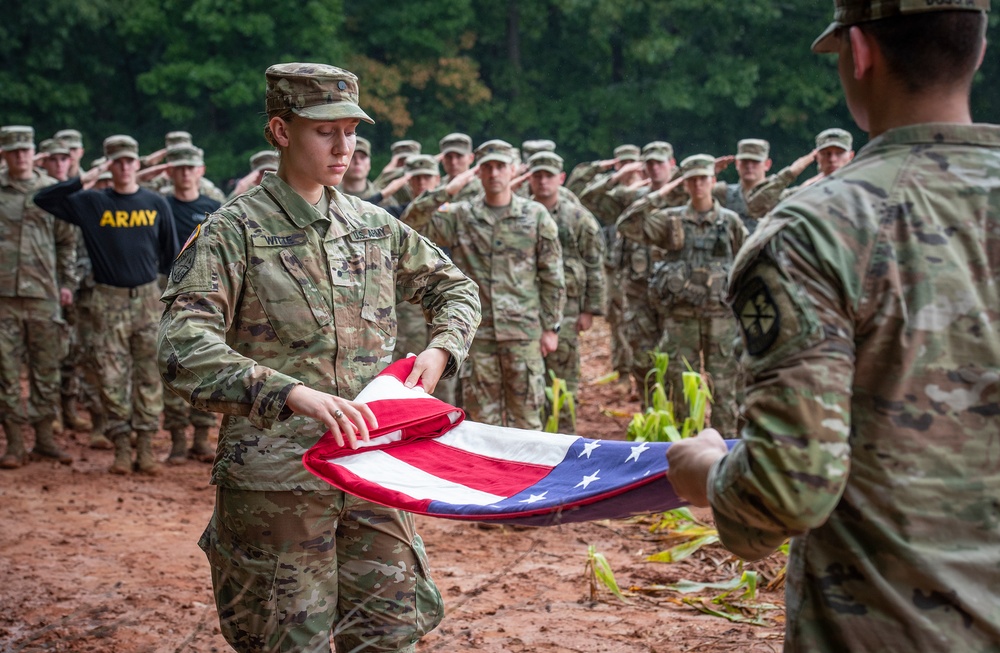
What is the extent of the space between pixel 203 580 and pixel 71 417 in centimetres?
566

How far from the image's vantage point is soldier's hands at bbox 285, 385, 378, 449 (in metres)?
3.07

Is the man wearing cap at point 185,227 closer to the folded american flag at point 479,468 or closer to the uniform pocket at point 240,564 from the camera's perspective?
the uniform pocket at point 240,564

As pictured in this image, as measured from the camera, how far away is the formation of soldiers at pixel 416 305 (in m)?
8.49

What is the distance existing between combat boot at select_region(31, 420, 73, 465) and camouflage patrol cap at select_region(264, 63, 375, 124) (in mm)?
7049

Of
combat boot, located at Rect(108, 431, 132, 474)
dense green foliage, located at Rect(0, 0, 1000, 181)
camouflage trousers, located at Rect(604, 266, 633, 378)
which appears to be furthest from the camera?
dense green foliage, located at Rect(0, 0, 1000, 181)

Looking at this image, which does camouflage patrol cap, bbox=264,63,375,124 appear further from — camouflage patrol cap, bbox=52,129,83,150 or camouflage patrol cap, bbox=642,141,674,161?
camouflage patrol cap, bbox=642,141,674,161

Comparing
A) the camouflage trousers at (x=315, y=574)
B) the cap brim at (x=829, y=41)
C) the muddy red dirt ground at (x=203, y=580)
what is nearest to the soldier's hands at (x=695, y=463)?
the cap brim at (x=829, y=41)

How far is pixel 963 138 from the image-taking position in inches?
83.7

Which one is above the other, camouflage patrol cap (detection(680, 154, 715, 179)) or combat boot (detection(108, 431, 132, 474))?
camouflage patrol cap (detection(680, 154, 715, 179))

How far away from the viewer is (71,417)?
1138 cm

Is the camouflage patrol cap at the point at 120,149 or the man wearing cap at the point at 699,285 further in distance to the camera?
the man wearing cap at the point at 699,285

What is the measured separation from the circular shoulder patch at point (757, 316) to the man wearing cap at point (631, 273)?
8.62 metres

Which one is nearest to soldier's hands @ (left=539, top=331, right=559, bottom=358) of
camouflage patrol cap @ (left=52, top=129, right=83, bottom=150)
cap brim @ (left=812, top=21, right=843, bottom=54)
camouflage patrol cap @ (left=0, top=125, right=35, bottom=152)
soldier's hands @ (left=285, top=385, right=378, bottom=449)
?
camouflage patrol cap @ (left=0, top=125, right=35, bottom=152)

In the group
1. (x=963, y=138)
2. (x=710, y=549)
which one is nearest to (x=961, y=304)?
(x=963, y=138)
